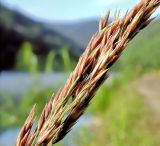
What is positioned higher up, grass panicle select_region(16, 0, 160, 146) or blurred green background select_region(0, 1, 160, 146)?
blurred green background select_region(0, 1, 160, 146)

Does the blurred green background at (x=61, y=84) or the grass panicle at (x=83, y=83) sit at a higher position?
the blurred green background at (x=61, y=84)

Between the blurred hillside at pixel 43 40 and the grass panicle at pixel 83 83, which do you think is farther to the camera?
the blurred hillside at pixel 43 40

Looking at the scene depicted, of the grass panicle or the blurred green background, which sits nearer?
the grass panicle

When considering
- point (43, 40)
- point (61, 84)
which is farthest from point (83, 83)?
point (43, 40)

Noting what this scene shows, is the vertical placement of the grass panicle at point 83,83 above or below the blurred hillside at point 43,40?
below

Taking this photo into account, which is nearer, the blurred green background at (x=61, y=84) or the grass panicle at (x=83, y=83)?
the grass panicle at (x=83, y=83)

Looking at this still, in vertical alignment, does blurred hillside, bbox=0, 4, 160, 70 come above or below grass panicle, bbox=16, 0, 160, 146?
above

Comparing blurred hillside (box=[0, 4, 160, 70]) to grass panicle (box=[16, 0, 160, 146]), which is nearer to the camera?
grass panicle (box=[16, 0, 160, 146])

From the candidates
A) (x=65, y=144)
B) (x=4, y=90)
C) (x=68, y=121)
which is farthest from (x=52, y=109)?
(x=4, y=90)

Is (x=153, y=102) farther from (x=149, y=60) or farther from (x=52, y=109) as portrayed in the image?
(x=52, y=109)
